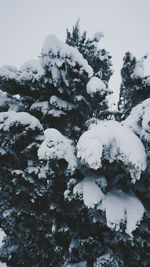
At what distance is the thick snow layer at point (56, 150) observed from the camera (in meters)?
2.75

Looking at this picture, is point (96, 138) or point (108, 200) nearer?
point (96, 138)

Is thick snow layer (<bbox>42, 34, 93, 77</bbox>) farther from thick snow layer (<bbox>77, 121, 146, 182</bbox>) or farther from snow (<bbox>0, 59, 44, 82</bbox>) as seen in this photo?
thick snow layer (<bbox>77, 121, 146, 182</bbox>)

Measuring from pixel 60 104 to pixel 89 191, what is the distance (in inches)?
91.1

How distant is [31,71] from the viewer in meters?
4.37

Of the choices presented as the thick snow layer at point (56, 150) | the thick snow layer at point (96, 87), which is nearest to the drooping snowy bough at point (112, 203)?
the thick snow layer at point (56, 150)

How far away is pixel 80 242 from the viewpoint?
3.41 meters

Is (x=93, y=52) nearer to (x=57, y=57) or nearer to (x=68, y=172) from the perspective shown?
(x=57, y=57)

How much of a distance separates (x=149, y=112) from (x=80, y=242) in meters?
2.65

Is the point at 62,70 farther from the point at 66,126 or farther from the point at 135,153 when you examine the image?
the point at 135,153

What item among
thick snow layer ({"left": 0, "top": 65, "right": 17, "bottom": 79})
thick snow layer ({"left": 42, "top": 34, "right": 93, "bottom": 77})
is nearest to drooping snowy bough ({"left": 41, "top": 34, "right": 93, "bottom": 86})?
thick snow layer ({"left": 42, "top": 34, "right": 93, "bottom": 77})

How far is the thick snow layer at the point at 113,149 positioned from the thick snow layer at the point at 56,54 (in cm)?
205

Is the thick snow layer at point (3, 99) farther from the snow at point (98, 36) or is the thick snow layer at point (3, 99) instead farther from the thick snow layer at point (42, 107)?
the snow at point (98, 36)

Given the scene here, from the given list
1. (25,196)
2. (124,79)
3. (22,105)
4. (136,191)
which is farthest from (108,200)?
(124,79)

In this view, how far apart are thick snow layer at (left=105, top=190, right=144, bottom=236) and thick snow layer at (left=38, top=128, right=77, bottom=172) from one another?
0.77m
